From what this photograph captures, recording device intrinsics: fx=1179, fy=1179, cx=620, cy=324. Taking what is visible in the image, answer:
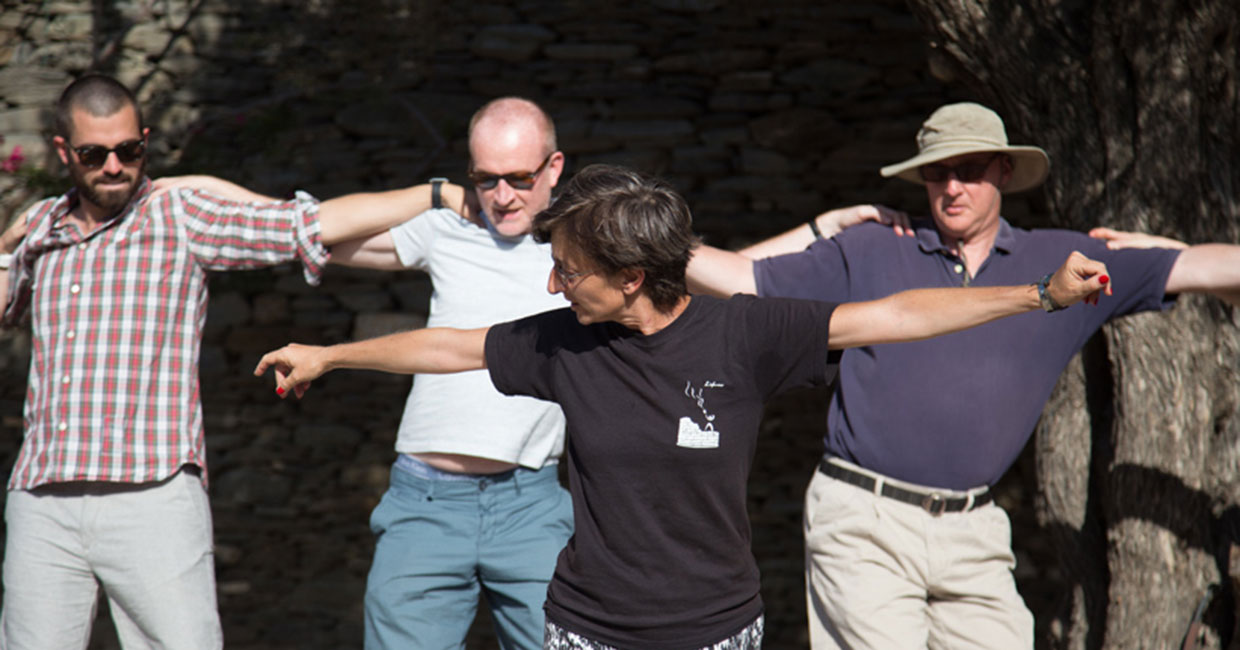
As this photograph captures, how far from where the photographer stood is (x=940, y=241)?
2852 mm

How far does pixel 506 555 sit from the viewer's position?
2.79 m

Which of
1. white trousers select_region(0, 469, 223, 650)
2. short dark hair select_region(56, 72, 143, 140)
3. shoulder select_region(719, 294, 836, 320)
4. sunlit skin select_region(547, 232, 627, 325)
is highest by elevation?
short dark hair select_region(56, 72, 143, 140)

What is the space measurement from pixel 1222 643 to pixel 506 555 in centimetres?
219

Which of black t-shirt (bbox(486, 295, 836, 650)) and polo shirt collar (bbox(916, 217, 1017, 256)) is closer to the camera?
black t-shirt (bbox(486, 295, 836, 650))

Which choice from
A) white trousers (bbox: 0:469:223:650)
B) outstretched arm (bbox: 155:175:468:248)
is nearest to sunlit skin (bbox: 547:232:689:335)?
outstretched arm (bbox: 155:175:468:248)

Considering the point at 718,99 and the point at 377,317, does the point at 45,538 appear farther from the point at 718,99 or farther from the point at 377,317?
the point at 718,99

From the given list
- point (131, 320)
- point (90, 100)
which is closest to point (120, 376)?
point (131, 320)

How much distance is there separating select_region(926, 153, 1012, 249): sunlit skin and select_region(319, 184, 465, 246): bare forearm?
1182 mm

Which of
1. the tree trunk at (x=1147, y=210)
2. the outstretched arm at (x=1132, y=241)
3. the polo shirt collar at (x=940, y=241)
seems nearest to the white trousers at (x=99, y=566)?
the polo shirt collar at (x=940, y=241)

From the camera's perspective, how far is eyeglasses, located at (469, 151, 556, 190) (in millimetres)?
2785

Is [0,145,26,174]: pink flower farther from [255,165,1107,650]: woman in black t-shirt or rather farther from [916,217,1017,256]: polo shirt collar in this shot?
[916,217,1017,256]: polo shirt collar

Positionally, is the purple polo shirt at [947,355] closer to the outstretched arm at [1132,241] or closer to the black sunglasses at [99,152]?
the outstretched arm at [1132,241]

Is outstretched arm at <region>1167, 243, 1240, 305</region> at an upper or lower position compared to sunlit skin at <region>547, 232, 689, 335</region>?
lower

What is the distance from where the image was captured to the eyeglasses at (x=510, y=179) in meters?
2.79
